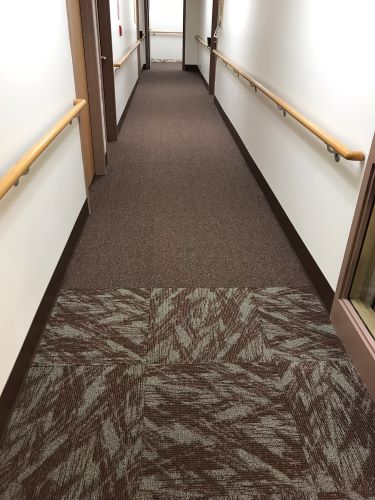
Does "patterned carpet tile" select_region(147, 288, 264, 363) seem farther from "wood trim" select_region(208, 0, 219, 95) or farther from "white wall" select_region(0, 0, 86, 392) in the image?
"wood trim" select_region(208, 0, 219, 95)

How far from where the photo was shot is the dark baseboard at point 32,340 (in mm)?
1367

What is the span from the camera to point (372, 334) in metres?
1.59

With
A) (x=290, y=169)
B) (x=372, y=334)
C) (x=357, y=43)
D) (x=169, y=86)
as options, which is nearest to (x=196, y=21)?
(x=169, y=86)

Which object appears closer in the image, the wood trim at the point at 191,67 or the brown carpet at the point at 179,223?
the brown carpet at the point at 179,223

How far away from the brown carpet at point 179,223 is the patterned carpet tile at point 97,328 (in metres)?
0.12

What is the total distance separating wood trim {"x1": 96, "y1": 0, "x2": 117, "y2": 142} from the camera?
3.65 m

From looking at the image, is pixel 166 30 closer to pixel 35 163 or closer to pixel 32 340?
pixel 35 163

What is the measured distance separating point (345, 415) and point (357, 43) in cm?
144

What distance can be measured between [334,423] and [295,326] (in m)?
0.51

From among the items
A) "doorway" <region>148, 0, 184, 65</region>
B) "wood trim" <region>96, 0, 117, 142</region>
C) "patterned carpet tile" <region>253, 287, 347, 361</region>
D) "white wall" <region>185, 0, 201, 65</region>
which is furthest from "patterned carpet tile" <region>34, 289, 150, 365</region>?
"doorway" <region>148, 0, 184, 65</region>

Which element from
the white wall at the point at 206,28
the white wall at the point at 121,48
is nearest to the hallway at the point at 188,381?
the white wall at the point at 121,48

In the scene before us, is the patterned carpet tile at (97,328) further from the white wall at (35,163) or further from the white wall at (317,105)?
the white wall at (317,105)

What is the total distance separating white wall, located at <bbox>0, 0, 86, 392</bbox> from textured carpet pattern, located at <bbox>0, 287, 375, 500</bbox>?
0.79ft

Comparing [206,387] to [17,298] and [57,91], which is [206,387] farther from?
Result: [57,91]
